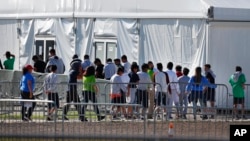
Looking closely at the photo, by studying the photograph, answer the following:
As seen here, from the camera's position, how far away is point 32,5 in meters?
35.9

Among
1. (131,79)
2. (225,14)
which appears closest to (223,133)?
(131,79)

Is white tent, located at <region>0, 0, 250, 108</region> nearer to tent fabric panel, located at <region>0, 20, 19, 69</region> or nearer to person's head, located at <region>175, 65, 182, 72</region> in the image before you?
tent fabric panel, located at <region>0, 20, 19, 69</region>

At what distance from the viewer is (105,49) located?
33469mm

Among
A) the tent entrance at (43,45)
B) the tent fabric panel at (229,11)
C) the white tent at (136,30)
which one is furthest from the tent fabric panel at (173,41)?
the tent entrance at (43,45)

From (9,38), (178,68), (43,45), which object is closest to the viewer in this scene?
(178,68)

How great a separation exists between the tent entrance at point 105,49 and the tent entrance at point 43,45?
2.22m

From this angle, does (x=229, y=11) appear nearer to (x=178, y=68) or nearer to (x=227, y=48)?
(x=227, y=48)

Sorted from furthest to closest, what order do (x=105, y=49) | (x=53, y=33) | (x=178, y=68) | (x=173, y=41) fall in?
(x=53, y=33) < (x=105, y=49) < (x=173, y=41) < (x=178, y=68)

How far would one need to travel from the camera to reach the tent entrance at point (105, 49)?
33188mm

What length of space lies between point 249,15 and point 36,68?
7534 millimetres

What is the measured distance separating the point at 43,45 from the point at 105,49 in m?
3.23

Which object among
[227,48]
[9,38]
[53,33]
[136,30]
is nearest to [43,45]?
[53,33]

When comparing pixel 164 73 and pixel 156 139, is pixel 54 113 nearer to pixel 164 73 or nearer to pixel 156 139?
pixel 156 139

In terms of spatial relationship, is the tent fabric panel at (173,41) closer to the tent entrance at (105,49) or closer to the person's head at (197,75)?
the tent entrance at (105,49)
